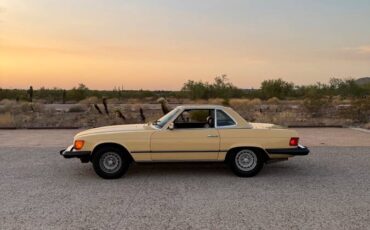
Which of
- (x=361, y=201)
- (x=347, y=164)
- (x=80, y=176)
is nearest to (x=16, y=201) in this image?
(x=80, y=176)

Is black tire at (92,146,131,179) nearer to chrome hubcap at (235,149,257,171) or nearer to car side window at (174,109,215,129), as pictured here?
car side window at (174,109,215,129)

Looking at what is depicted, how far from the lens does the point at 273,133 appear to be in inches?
361

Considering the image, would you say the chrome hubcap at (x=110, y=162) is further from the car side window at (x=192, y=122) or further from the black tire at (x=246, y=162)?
the black tire at (x=246, y=162)

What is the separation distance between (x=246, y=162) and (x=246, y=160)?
0.13 ft

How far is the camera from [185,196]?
7531 millimetres

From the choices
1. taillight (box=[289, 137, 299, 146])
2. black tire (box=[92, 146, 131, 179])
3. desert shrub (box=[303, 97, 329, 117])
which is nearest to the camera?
black tire (box=[92, 146, 131, 179])


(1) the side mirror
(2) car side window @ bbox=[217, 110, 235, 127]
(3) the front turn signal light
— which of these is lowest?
(3) the front turn signal light

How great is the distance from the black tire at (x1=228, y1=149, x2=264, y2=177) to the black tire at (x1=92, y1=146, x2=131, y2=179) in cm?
213

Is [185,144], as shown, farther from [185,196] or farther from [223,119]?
[185,196]

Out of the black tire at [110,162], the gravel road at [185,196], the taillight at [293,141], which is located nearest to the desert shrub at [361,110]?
the gravel road at [185,196]

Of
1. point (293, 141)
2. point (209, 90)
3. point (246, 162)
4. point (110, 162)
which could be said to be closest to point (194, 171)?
point (246, 162)

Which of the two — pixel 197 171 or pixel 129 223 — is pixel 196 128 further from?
pixel 129 223

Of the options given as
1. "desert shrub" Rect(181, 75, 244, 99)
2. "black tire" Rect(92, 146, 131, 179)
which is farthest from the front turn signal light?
"desert shrub" Rect(181, 75, 244, 99)

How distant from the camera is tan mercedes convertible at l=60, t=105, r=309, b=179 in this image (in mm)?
8945
